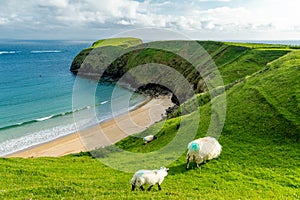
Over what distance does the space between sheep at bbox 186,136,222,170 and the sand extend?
33.9 m

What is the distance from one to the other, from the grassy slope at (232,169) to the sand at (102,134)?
2163 centimetres

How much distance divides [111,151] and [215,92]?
24.2 meters

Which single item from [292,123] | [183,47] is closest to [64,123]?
[292,123]

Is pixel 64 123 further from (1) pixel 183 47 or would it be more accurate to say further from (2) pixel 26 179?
(1) pixel 183 47

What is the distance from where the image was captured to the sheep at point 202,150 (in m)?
22.2

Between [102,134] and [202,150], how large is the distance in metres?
44.6

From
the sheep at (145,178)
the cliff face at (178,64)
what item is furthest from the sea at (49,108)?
the sheep at (145,178)

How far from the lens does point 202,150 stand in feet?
74.9

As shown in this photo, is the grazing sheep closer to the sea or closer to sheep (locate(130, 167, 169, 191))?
sheep (locate(130, 167, 169, 191))

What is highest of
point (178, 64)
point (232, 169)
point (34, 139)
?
point (178, 64)

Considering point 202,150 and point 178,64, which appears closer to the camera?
point 202,150

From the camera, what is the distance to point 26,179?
22.0 meters

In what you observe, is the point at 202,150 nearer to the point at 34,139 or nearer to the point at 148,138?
the point at 148,138

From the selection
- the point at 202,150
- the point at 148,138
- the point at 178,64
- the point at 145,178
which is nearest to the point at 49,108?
the point at 148,138
